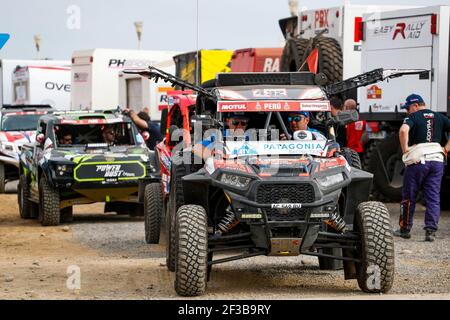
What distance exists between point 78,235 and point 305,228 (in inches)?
275

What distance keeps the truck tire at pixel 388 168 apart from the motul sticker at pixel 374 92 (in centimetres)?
71

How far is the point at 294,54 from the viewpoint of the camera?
20.8m

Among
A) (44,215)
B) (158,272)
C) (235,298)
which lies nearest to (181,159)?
(158,272)

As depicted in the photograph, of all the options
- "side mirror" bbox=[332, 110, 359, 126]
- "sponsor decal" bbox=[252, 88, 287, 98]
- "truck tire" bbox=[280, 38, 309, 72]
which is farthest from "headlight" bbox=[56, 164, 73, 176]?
"side mirror" bbox=[332, 110, 359, 126]

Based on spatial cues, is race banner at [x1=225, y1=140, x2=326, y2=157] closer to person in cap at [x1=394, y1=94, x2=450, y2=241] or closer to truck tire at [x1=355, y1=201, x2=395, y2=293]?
truck tire at [x1=355, y1=201, x2=395, y2=293]

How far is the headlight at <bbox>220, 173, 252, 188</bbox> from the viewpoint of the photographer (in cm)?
972

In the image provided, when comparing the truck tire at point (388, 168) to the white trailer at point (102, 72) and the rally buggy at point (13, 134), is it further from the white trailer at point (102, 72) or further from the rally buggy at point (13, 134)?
the white trailer at point (102, 72)

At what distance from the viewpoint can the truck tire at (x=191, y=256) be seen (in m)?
9.62

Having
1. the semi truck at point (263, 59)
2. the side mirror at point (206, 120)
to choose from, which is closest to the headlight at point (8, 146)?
the semi truck at point (263, 59)

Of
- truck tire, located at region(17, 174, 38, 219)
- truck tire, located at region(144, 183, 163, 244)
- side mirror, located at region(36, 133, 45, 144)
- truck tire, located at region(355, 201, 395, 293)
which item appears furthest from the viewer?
truck tire, located at region(17, 174, 38, 219)

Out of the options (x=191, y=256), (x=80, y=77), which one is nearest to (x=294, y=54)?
(x=191, y=256)

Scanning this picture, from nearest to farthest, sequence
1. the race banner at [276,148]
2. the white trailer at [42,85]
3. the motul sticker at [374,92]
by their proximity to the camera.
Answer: the race banner at [276,148]
the motul sticker at [374,92]
the white trailer at [42,85]

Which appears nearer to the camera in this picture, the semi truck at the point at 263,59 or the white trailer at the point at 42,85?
the semi truck at the point at 263,59

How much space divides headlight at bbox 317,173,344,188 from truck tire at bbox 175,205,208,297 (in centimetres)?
106
